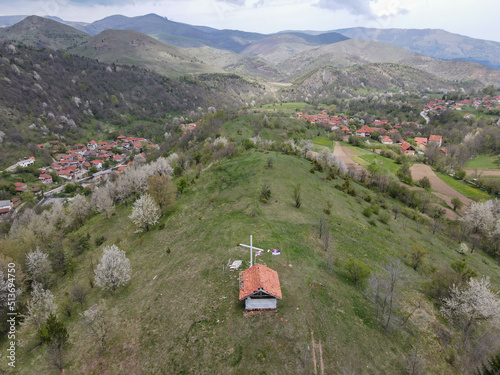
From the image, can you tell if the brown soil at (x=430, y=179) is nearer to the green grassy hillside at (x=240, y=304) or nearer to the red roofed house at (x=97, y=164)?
the green grassy hillside at (x=240, y=304)

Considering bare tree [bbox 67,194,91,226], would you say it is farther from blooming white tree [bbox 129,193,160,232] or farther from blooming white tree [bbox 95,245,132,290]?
blooming white tree [bbox 95,245,132,290]

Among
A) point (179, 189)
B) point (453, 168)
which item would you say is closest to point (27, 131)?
point (179, 189)

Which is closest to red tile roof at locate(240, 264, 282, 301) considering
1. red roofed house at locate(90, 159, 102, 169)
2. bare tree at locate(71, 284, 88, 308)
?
bare tree at locate(71, 284, 88, 308)

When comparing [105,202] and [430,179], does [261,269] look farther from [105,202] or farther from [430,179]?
[430,179]

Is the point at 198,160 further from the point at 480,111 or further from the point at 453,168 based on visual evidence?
the point at 480,111

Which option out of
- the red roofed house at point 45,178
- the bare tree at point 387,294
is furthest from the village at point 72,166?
the bare tree at point 387,294

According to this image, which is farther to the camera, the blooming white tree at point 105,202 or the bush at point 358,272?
the blooming white tree at point 105,202

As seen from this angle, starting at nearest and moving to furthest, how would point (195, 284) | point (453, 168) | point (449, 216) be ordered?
point (195, 284) < point (449, 216) < point (453, 168)
